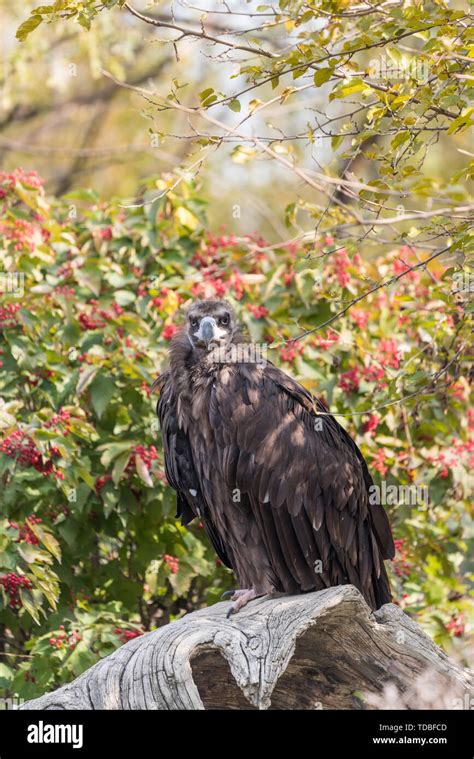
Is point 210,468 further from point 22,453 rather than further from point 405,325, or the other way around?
point 405,325

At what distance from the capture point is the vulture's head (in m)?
5.80

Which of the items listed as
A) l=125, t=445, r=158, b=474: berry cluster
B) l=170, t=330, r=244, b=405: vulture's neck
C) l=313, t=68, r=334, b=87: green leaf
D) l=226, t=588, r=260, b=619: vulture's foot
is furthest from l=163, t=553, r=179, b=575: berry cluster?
l=313, t=68, r=334, b=87: green leaf

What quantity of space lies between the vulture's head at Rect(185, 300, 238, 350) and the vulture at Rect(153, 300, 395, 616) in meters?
0.01

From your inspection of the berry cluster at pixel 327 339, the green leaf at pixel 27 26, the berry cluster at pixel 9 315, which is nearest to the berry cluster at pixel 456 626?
the berry cluster at pixel 327 339

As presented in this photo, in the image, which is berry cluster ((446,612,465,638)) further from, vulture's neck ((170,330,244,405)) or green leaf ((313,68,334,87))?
green leaf ((313,68,334,87))

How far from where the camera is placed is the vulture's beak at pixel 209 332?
5.77 meters

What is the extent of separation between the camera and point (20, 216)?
22.2 feet

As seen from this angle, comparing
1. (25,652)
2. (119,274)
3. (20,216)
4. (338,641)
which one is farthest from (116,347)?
(338,641)

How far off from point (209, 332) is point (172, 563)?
1629 mm

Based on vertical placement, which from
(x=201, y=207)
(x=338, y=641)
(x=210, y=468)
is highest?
(x=201, y=207)

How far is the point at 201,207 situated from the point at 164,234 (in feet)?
1.31

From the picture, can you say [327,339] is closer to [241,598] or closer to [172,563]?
[172,563]

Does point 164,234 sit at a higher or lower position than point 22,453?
higher
